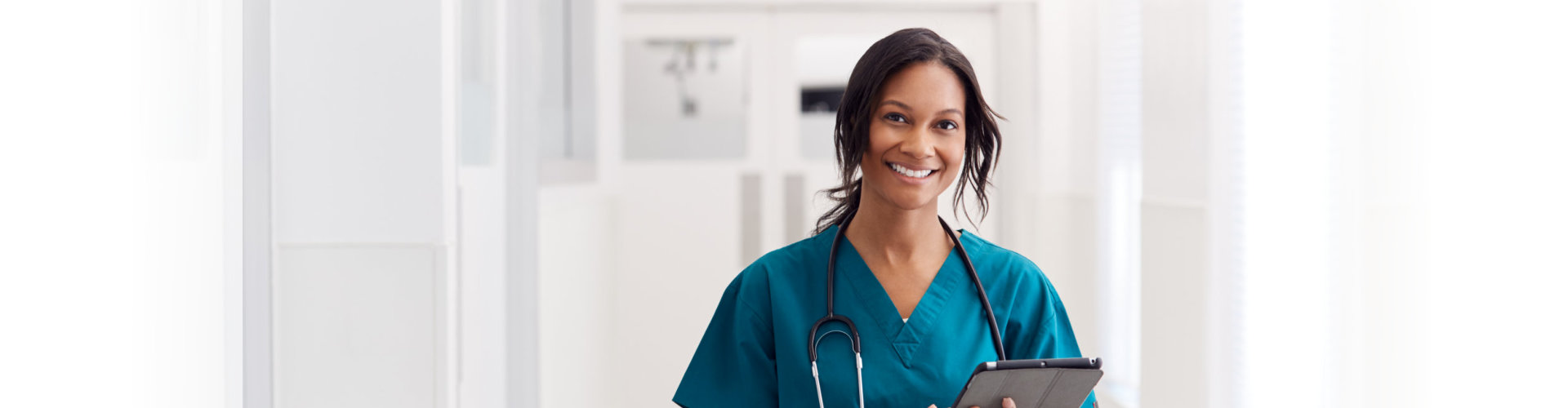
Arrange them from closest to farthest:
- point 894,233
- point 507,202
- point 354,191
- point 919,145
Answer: point 919,145 < point 894,233 < point 354,191 < point 507,202

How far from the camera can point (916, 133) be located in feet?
2.83

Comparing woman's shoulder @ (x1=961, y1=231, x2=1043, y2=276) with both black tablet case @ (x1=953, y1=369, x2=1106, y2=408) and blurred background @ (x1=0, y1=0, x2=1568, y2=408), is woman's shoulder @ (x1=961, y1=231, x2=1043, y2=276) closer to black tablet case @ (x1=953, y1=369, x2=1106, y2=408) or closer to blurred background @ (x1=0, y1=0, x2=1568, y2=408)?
black tablet case @ (x1=953, y1=369, x2=1106, y2=408)

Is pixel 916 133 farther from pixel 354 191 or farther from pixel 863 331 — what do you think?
pixel 354 191

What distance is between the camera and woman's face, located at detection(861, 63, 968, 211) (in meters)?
0.86

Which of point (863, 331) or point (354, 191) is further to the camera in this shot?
point (354, 191)

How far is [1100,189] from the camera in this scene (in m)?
3.01

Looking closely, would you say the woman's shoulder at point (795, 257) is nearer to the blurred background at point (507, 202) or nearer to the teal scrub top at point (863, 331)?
the teal scrub top at point (863, 331)

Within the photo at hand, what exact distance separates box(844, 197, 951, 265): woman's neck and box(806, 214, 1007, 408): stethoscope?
17 millimetres

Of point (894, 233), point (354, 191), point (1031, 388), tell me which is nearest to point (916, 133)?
point (894, 233)

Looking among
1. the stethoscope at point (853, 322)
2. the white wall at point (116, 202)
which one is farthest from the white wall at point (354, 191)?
the stethoscope at point (853, 322)

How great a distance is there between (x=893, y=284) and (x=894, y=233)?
5cm

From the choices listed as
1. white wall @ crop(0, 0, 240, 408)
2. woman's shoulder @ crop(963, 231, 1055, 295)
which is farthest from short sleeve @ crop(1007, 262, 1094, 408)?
white wall @ crop(0, 0, 240, 408)

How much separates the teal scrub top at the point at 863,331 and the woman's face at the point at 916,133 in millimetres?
116

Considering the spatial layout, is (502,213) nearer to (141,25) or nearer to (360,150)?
(360,150)
